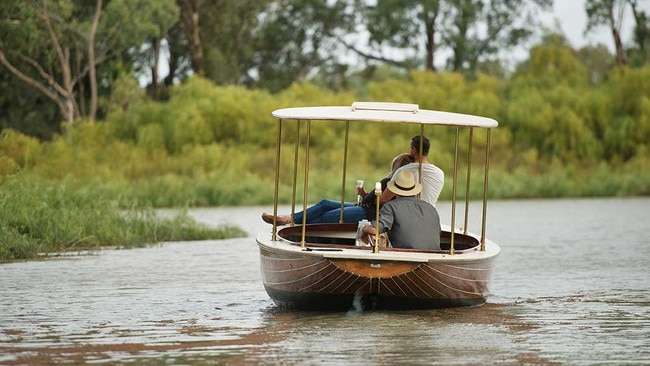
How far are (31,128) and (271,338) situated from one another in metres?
32.6

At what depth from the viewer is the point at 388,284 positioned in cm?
1223

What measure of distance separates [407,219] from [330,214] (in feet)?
6.76

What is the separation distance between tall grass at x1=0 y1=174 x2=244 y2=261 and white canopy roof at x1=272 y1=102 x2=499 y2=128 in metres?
6.38

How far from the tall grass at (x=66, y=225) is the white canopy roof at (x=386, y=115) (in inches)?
251

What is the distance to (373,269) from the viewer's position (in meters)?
12.1

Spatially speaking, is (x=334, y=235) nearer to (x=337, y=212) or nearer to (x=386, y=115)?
(x=337, y=212)

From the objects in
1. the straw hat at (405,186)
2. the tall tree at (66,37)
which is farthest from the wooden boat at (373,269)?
the tall tree at (66,37)

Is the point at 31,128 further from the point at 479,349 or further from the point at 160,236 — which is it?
the point at 479,349

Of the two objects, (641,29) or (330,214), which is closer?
(330,214)

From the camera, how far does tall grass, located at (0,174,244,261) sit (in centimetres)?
1834

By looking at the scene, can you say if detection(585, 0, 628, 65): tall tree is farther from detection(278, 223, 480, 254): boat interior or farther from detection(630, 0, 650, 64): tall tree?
detection(278, 223, 480, 254): boat interior

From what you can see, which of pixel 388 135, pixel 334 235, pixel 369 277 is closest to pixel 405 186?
pixel 369 277

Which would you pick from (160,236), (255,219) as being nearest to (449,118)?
(160,236)

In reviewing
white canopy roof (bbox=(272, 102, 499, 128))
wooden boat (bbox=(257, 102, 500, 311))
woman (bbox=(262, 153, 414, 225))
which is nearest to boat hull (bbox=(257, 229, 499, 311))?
wooden boat (bbox=(257, 102, 500, 311))
